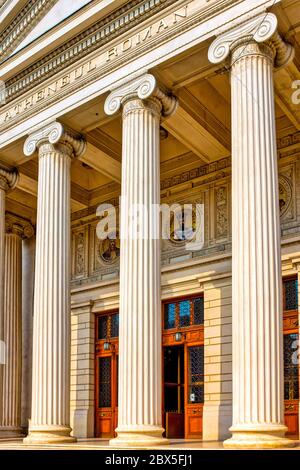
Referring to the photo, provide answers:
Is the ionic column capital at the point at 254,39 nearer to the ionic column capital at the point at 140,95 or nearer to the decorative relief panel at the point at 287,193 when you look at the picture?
the ionic column capital at the point at 140,95

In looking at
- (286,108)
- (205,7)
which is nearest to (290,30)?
(205,7)

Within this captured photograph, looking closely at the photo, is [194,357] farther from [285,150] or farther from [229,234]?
[285,150]

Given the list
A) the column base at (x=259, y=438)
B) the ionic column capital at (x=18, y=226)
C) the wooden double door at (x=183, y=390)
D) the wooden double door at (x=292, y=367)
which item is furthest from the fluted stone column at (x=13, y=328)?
the column base at (x=259, y=438)

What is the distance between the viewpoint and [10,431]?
1891cm

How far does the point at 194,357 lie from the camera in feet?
55.8

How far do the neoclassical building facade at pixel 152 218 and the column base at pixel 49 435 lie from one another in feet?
0.17

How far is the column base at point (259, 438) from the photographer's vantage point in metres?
10.2

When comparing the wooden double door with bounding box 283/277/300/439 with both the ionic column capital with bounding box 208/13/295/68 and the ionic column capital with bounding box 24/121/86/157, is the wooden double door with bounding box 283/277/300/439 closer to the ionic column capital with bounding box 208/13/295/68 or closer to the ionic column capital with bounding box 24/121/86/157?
the ionic column capital with bounding box 208/13/295/68

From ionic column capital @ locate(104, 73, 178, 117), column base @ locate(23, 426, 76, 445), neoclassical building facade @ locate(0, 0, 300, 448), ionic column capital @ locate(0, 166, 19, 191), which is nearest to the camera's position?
neoclassical building facade @ locate(0, 0, 300, 448)

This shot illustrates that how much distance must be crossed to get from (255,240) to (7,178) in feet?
27.3

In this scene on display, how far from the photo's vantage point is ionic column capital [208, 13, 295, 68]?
456 inches

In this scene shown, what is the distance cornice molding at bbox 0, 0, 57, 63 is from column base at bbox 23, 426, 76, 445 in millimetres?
9145

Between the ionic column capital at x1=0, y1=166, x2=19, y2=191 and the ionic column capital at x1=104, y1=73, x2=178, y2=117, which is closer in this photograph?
the ionic column capital at x1=104, y1=73, x2=178, y2=117

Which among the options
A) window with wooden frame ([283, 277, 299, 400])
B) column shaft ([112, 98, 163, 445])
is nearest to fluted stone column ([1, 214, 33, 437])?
column shaft ([112, 98, 163, 445])
